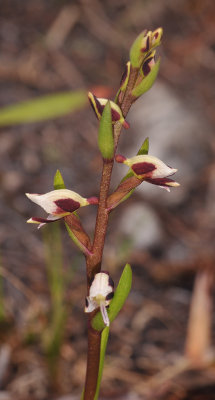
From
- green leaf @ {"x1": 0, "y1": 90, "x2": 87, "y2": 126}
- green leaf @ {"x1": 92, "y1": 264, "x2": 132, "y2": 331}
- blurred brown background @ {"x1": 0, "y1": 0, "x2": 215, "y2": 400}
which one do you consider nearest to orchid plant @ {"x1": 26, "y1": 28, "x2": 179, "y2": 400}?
green leaf @ {"x1": 92, "y1": 264, "x2": 132, "y2": 331}

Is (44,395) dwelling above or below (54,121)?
below

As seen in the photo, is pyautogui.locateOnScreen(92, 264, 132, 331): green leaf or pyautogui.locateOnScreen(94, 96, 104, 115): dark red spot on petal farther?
pyautogui.locateOnScreen(92, 264, 132, 331): green leaf

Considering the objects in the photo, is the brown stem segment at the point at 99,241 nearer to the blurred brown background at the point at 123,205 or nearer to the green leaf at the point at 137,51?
the green leaf at the point at 137,51

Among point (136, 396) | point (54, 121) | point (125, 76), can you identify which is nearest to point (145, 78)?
point (125, 76)

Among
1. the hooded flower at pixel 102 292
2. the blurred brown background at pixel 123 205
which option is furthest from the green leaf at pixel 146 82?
the blurred brown background at pixel 123 205

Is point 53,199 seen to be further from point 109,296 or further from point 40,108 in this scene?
point 40,108

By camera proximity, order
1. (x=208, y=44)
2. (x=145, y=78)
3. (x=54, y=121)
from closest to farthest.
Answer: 1. (x=145, y=78)
2. (x=54, y=121)
3. (x=208, y=44)

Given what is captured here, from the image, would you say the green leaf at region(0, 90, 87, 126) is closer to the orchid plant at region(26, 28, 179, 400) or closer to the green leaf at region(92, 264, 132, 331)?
the orchid plant at region(26, 28, 179, 400)

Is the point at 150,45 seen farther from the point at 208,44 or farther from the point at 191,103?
the point at 208,44
